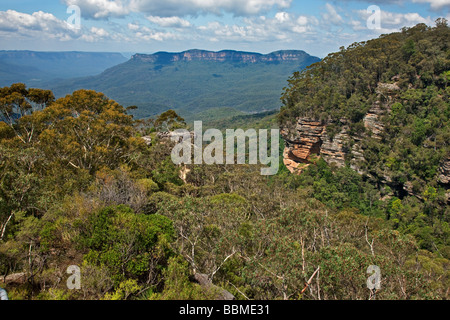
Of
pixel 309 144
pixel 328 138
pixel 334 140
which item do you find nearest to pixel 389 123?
pixel 334 140

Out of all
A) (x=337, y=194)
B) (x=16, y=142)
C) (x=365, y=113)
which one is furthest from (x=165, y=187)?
(x=365, y=113)

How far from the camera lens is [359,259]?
366 inches

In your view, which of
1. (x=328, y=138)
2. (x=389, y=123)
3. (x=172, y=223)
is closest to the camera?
(x=172, y=223)

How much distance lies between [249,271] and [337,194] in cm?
3098

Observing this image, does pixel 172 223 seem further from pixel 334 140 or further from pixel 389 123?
pixel 389 123

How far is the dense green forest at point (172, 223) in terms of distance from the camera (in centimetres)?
898

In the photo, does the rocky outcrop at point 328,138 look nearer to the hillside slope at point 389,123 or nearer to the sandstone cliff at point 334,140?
the sandstone cliff at point 334,140

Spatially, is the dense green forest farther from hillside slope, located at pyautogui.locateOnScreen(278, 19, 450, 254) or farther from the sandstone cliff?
the sandstone cliff

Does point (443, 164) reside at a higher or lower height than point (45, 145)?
lower

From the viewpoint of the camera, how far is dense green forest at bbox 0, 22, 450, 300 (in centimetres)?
898

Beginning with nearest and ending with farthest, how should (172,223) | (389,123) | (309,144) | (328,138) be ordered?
(172,223) < (389,123) < (328,138) < (309,144)

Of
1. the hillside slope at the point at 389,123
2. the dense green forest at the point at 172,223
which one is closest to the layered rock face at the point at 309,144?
the hillside slope at the point at 389,123

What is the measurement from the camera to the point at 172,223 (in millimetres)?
11484
